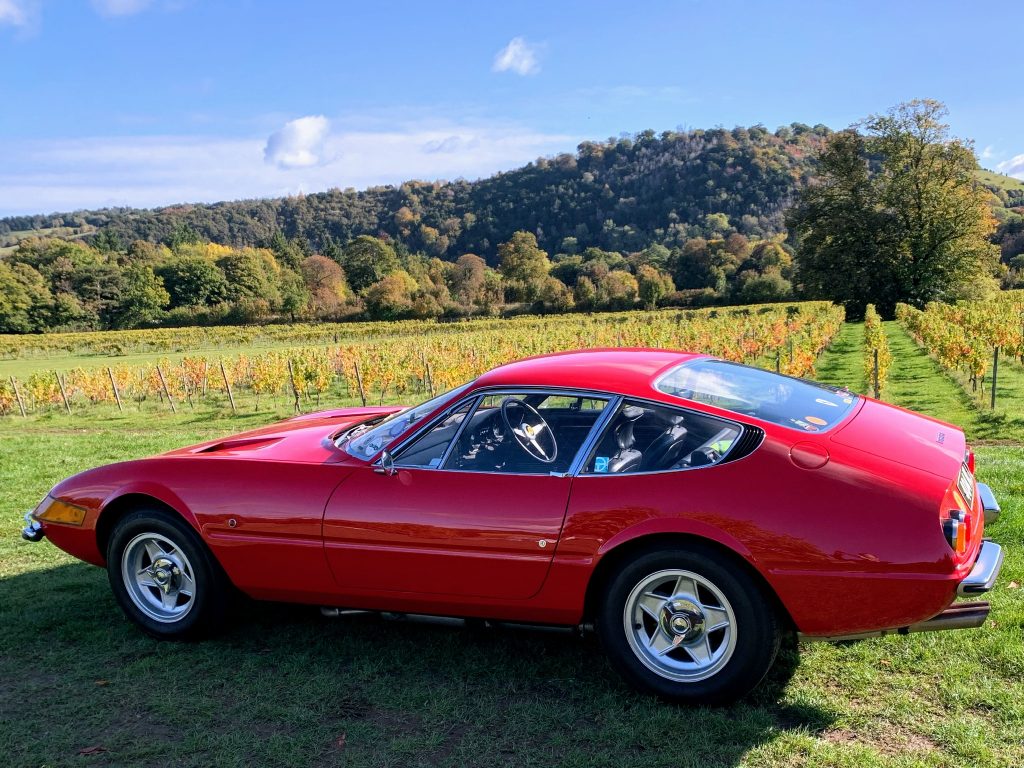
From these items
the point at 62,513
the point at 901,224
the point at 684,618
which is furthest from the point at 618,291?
the point at 684,618

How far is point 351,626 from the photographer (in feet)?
14.0

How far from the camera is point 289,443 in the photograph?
14.3 feet

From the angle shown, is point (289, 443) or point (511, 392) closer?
point (511, 392)

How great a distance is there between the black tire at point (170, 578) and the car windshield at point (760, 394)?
8.50 feet

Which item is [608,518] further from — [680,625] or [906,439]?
[906,439]

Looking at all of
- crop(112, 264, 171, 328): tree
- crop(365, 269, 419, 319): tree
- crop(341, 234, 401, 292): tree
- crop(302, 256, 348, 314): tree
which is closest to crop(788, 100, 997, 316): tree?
crop(365, 269, 419, 319): tree

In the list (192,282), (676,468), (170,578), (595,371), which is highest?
(192,282)

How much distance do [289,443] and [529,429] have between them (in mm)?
1531

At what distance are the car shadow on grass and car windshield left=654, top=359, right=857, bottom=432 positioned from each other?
1176mm

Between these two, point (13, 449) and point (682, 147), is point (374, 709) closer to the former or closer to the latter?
point (13, 449)

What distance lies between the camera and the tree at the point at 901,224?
1757 inches

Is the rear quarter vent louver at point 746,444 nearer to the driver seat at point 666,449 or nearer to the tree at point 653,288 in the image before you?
the driver seat at point 666,449

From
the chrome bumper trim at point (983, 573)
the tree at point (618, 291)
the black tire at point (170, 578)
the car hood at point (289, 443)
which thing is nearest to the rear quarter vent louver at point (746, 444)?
the chrome bumper trim at point (983, 573)

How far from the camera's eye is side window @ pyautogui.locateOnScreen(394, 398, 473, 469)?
367 centimetres
